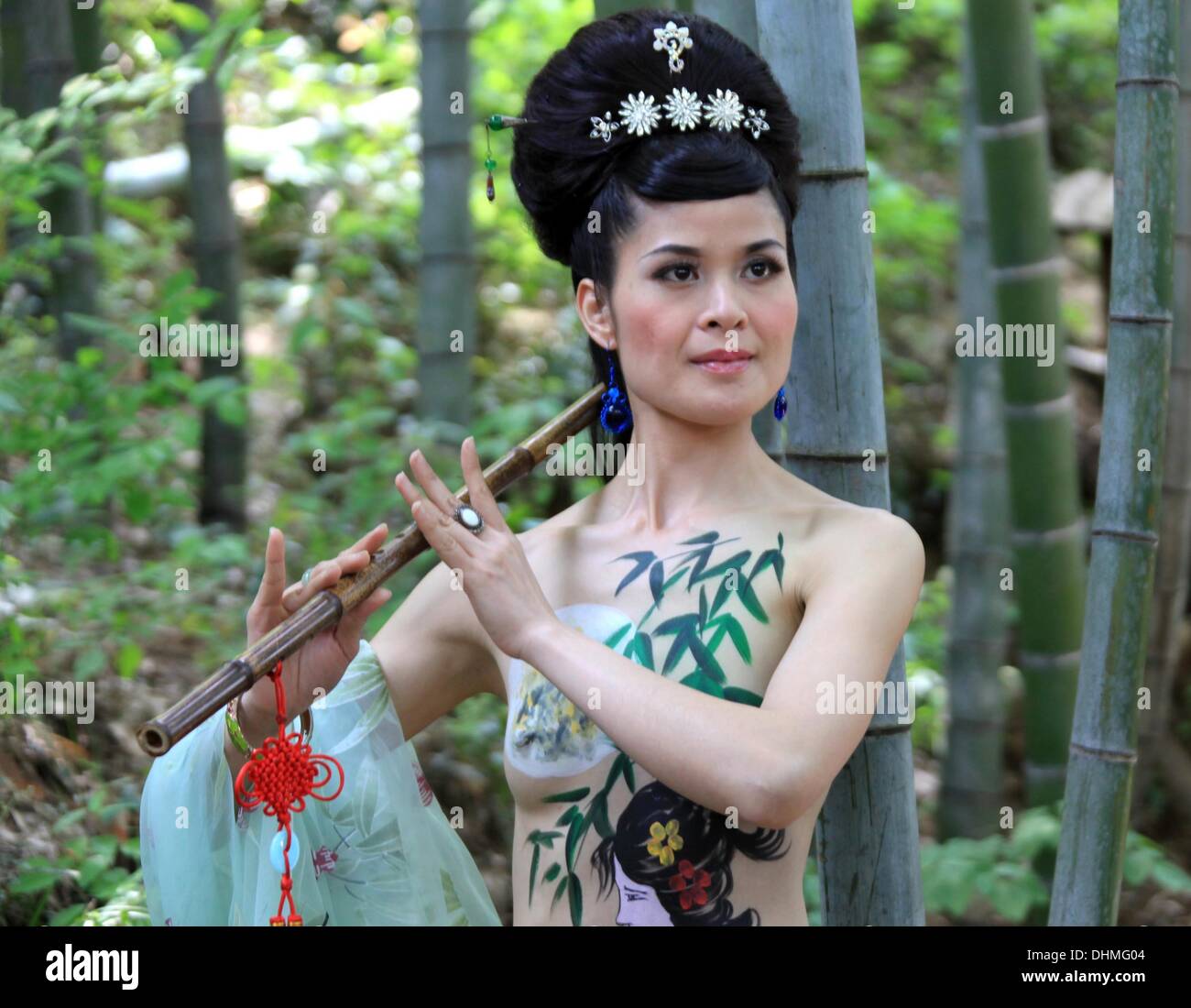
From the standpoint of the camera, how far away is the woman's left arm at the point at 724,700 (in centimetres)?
181

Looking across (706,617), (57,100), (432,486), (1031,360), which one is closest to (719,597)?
(706,617)

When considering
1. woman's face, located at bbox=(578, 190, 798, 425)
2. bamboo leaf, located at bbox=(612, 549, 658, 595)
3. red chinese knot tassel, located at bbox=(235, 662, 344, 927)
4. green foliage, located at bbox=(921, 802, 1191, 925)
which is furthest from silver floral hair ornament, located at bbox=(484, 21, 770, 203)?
green foliage, located at bbox=(921, 802, 1191, 925)

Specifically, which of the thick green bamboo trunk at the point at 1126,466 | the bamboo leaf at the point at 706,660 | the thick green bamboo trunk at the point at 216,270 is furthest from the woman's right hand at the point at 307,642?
the thick green bamboo trunk at the point at 216,270

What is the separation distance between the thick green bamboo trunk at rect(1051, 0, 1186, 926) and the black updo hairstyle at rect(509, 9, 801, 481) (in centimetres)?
54

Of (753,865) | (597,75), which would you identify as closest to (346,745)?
(753,865)

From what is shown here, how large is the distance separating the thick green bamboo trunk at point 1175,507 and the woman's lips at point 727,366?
1.71m

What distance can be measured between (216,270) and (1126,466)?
3.70 meters

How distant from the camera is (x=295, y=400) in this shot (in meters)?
6.39

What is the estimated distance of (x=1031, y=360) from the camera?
329 cm

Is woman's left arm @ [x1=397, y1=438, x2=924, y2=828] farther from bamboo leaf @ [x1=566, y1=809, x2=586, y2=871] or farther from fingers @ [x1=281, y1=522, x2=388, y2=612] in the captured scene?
bamboo leaf @ [x1=566, y1=809, x2=586, y2=871]

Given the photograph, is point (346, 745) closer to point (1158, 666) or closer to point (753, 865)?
point (753, 865)

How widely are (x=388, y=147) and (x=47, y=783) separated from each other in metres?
4.32

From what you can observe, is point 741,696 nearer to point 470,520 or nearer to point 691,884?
point 691,884

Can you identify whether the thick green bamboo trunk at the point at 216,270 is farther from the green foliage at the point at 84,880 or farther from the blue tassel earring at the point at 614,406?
the blue tassel earring at the point at 614,406
